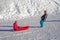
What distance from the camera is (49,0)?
111ft

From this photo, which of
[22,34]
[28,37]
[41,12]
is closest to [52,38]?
[28,37]

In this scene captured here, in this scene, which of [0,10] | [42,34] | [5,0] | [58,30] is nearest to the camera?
[42,34]

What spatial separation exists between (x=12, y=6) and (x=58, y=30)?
14357mm

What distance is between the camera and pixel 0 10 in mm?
30281

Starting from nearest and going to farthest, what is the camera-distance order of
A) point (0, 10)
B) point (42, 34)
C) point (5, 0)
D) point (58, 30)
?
point (42, 34) < point (58, 30) < point (0, 10) < point (5, 0)

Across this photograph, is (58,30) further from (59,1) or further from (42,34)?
(59,1)

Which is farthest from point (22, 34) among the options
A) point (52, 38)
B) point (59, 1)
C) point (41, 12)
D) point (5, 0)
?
point (59, 1)

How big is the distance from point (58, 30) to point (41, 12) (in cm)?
1271

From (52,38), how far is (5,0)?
1859cm

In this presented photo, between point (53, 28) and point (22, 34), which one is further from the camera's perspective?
point (53, 28)

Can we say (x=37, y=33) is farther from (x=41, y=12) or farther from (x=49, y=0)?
(x=49, y=0)

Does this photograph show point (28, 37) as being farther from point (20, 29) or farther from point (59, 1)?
point (59, 1)

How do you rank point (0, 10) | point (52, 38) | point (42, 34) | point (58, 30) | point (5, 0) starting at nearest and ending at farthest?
point (52, 38)
point (42, 34)
point (58, 30)
point (0, 10)
point (5, 0)

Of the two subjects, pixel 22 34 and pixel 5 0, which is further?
pixel 5 0
